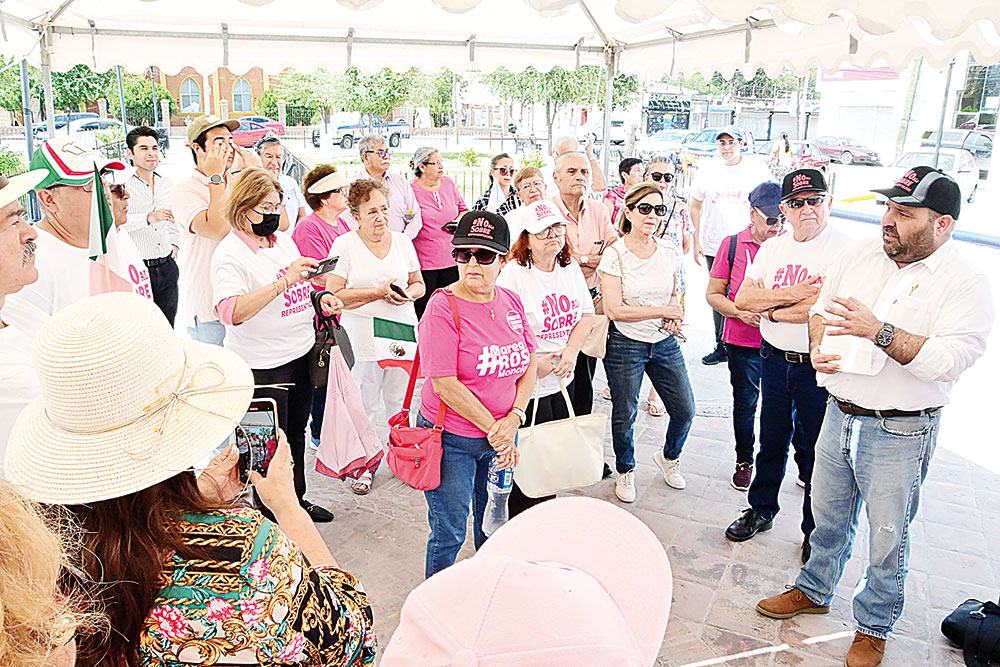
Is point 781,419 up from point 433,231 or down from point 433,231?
down

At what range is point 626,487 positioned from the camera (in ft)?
14.5

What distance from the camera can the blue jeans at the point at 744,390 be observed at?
14.2 ft

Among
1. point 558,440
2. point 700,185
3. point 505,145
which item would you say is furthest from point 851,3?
point 505,145

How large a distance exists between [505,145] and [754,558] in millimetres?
21576

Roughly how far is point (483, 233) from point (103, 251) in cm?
143

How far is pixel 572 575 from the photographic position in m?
1.06

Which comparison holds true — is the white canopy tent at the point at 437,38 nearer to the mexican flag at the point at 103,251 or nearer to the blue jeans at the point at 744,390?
the blue jeans at the point at 744,390

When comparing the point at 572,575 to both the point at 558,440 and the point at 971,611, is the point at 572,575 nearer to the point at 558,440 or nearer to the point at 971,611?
the point at 558,440

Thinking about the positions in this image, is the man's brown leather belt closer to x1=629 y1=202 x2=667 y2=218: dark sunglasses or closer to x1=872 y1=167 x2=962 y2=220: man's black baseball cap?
x1=872 y1=167 x2=962 y2=220: man's black baseball cap

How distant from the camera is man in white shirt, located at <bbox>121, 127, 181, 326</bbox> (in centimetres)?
532

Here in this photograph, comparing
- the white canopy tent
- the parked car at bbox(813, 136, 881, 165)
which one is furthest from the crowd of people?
the parked car at bbox(813, 136, 881, 165)

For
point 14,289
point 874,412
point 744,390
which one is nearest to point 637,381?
point 744,390

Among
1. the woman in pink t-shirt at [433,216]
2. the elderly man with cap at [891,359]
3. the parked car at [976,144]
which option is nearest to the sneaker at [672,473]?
the elderly man with cap at [891,359]

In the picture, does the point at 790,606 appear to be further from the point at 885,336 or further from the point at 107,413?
the point at 107,413
